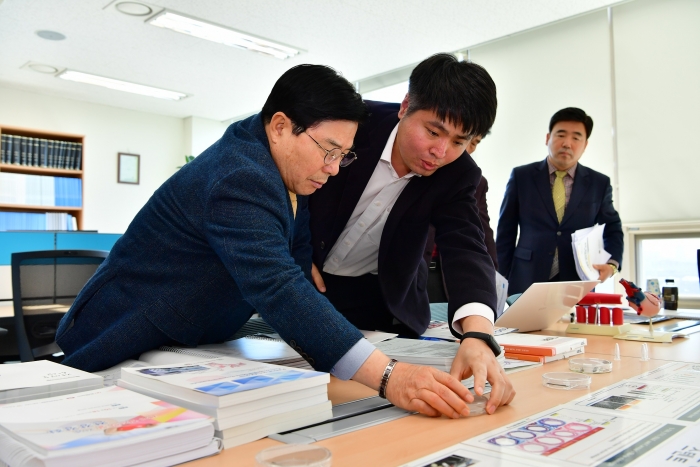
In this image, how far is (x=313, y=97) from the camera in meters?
1.12

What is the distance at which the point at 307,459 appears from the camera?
676 millimetres

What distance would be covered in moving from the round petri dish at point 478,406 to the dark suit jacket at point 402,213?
571 mm

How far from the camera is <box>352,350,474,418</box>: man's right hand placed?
0.92 meters

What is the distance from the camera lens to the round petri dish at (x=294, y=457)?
25.9 inches

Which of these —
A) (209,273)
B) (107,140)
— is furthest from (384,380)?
(107,140)

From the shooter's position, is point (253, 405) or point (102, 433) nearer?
point (102, 433)

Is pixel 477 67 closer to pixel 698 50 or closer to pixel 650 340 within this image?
pixel 650 340

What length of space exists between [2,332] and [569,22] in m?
4.79

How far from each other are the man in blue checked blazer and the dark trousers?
0.50 meters

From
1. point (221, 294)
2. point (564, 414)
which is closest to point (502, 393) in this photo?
point (564, 414)

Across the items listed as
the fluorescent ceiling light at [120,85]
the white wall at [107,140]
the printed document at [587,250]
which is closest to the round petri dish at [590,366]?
the printed document at [587,250]

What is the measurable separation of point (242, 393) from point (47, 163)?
22.3 ft

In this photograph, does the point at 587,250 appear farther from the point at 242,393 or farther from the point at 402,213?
the point at 242,393

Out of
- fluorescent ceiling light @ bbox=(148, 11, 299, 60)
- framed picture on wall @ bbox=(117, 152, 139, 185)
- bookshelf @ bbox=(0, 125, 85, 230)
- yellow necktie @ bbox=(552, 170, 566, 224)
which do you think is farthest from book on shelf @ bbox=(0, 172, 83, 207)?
yellow necktie @ bbox=(552, 170, 566, 224)
